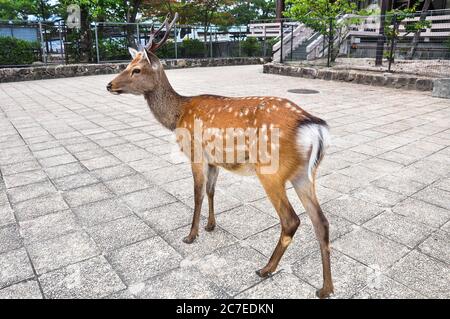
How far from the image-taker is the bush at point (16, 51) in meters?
15.4

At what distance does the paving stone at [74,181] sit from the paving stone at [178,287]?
91.1 inches

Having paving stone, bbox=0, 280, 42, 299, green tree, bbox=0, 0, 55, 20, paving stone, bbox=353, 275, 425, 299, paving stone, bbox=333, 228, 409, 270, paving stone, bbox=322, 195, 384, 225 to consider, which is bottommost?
paving stone, bbox=0, 280, 42, 299

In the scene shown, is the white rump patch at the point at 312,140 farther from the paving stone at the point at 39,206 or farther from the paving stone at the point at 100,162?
the paving stone at the point at 100,162

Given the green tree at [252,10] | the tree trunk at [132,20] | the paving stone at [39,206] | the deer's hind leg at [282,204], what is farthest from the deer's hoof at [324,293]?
the green tree at [252,10]

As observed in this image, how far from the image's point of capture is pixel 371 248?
3.18 meters

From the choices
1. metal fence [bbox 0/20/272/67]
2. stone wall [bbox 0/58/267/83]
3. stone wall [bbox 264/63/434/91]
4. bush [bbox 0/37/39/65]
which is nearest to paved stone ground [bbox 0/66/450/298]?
stone wall [bbox 264/63/434/91]

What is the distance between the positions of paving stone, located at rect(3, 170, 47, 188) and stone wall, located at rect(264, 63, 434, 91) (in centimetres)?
1071

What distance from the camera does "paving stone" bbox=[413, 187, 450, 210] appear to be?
399cm

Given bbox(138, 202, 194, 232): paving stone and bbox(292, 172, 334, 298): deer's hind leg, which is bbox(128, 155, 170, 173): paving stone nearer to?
bbox(138, 202, 194, 232): paving stone

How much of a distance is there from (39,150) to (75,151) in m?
0.62

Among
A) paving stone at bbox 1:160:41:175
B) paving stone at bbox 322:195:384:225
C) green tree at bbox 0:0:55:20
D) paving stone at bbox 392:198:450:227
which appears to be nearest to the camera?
paving stone at bbox 392:198:450:227

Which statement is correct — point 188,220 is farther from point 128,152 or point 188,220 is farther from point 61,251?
point 128,152
